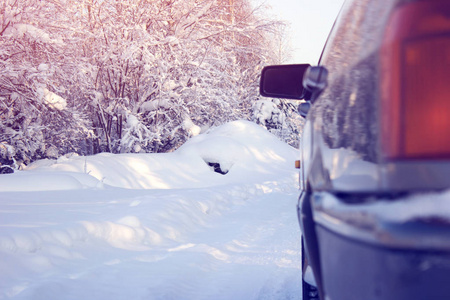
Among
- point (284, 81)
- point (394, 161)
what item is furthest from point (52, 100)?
point (394, 161)

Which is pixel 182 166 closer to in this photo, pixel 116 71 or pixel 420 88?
pixel 116 71

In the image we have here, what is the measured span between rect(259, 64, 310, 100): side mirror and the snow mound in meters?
5.48

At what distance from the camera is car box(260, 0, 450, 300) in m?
0.77

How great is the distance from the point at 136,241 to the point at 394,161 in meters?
4.14

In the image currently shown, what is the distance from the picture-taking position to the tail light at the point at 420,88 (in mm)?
796

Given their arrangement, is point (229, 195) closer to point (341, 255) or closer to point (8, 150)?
point (8, 150)

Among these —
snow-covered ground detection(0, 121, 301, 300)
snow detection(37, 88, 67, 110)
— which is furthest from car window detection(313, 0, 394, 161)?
snow detection(37, 88, 67, 110)

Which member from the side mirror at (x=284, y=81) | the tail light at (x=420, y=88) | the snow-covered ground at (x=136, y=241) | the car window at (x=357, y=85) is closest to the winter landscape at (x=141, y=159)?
the snow-covered ground at (x=136, y=241)

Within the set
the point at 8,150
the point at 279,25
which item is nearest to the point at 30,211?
the point at 8,150

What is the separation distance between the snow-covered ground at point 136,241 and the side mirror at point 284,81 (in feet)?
4.99

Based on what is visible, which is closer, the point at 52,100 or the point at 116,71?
the point at 52,100

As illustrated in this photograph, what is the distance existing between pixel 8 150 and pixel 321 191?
1038 cm

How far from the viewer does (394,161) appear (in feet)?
2.66

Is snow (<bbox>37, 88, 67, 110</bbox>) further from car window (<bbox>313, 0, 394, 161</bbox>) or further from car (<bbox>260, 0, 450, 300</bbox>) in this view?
car (<bbox>260, 0, 450, 300</bbox>)
